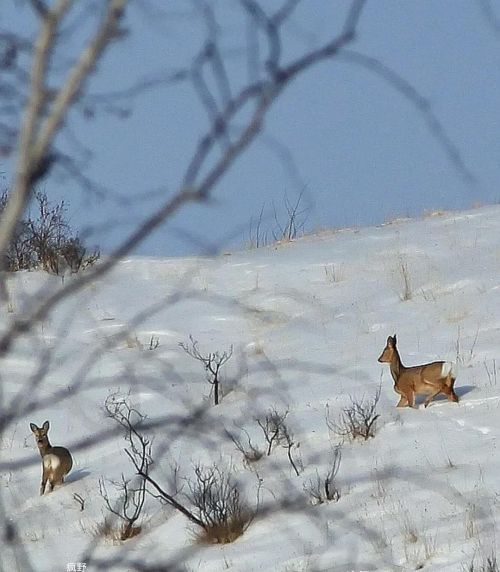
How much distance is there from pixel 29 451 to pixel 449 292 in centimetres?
419

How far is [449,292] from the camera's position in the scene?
10.4 m

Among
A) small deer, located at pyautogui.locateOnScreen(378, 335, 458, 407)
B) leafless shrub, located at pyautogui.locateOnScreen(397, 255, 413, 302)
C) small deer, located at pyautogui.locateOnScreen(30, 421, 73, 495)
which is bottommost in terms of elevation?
small deer, located at pyautogui.locateOnScreen(30, 421, 73, 495)

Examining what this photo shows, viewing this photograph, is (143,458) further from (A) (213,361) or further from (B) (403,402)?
(A) (213,361)

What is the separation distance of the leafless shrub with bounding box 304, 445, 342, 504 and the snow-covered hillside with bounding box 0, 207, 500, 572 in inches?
2.1

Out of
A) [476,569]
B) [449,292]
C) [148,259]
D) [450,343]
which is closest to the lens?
[476,569]

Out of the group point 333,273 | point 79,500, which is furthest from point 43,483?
point 333,273

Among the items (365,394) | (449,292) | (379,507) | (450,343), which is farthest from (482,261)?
(379,507)

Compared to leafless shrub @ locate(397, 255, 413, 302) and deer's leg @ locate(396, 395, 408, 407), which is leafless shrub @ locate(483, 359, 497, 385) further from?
leafless shrub @ locate(397, 255, 413, 302)

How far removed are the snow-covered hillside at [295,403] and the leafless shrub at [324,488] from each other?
0.05 meters

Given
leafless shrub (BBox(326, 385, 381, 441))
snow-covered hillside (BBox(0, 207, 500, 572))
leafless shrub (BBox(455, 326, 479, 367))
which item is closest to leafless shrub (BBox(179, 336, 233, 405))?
snow-covered hillside (BBox(0, 207, 500, 572))

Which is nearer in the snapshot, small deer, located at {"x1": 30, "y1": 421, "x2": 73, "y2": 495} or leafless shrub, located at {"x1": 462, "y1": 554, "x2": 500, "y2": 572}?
leafless shrub, located at {"x1": 462, "y1": 554, "x2": 500, "y2": 572}

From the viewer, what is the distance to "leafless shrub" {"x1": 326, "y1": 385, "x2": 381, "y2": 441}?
7004 mm

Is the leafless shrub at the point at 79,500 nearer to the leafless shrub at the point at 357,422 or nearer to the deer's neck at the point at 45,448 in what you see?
the deer's neck at the point at 45,448

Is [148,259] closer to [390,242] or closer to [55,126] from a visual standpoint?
[390,242]
